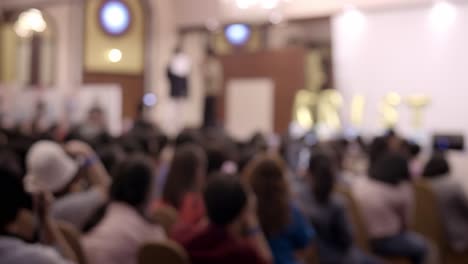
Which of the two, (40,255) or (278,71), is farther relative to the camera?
(278,71)

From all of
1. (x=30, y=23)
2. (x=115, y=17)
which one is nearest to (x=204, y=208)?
(x=115, y=17)

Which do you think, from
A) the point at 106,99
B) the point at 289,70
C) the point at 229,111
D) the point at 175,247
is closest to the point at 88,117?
the point at 106,99

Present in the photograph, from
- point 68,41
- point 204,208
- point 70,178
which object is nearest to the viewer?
point 204,208

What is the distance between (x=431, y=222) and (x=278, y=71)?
5750 mm

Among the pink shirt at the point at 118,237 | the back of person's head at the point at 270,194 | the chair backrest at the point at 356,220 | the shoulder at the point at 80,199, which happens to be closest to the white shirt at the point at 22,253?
the pink shirt at the point at 118,237

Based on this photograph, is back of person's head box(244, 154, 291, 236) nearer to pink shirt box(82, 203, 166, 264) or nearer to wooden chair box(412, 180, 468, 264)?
pink shirt box(82, 203, 166, 264)

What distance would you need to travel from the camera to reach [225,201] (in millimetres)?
2445

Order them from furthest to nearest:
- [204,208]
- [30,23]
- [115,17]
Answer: [115,17] → [30,23] → [204,208]

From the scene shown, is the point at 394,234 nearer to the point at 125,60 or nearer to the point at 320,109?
the point at 320,109

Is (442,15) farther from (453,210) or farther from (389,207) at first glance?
(389,207)

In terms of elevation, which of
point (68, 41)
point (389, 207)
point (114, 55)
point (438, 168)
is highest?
point (68, 41)

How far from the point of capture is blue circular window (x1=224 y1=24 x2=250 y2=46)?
12130mm

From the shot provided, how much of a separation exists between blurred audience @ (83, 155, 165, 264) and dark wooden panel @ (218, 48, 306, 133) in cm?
713

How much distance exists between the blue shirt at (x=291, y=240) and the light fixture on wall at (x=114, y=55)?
30.1 ft
